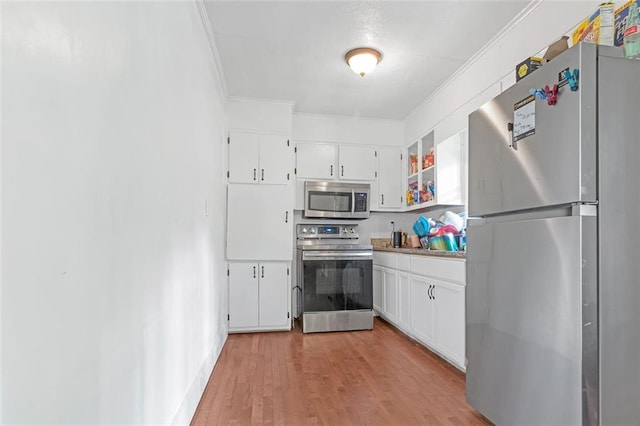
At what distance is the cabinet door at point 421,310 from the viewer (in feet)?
8.91

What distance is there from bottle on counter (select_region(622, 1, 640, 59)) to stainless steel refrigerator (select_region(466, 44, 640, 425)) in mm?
56

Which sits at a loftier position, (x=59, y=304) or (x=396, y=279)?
(x=59, y=304)

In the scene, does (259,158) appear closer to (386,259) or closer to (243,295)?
(243,295)

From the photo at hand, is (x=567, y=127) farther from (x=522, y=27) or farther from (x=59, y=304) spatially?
(x=59, y=304)

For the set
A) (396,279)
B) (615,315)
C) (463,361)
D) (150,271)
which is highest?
(150,271)

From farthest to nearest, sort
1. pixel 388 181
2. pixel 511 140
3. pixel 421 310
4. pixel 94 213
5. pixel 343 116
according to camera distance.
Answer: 1. pixel 388 181
2. pixel 343 116
3. pixel 421 310
4. pixel 511 140
5. pixel 94 213

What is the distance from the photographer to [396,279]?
11.1 ft

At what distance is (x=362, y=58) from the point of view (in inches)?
101

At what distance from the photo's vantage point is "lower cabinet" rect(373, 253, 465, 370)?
7.66ft

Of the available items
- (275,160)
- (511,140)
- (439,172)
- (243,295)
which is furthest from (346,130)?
(511,140)

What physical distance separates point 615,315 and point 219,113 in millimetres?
2942

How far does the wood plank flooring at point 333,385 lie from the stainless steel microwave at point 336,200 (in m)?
1.40

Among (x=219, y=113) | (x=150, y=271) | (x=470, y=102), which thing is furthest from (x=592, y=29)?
(x=219, y=113)

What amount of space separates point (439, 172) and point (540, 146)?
1955 millimetres
